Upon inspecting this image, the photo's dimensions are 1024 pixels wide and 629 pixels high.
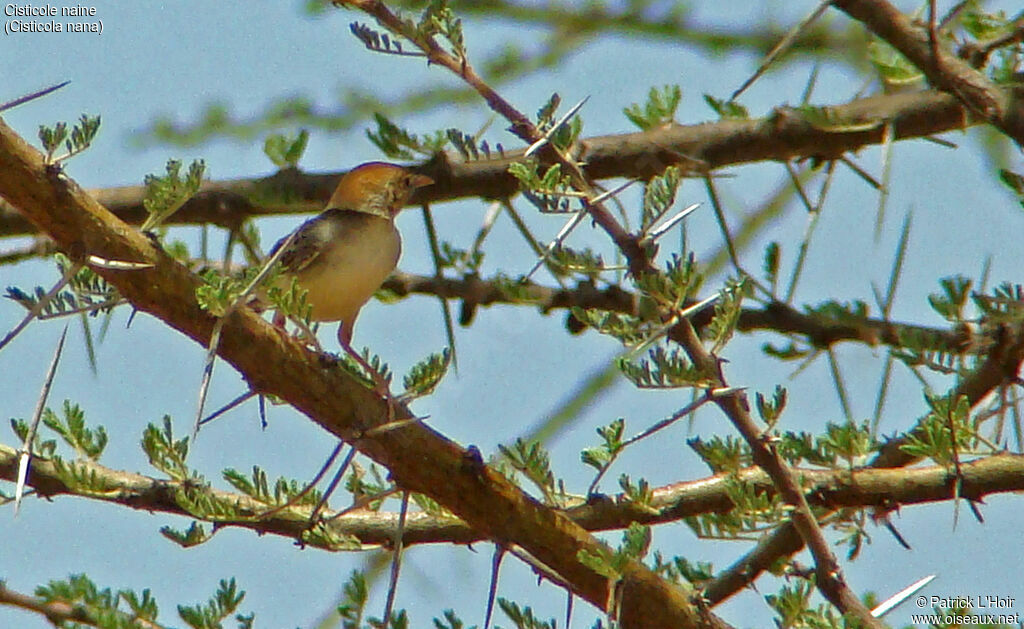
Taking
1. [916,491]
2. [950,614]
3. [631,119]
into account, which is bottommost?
[950,614]

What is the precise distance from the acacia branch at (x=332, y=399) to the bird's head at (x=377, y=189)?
1846 mm

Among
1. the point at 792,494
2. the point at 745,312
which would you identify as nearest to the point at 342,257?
the point at 745,312

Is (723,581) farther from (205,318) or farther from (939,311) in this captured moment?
(205,318)

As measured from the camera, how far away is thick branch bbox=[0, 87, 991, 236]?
11.7 ft

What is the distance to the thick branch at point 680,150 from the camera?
11.7 feet

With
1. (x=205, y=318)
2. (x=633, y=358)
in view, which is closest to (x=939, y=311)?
(x=633, y=358)

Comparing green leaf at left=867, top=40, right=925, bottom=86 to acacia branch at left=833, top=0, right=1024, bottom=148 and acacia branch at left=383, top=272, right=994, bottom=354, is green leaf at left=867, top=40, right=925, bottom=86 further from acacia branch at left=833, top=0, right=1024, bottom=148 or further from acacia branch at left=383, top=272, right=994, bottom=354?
acacia branch at left=383, top=272, right=994, bottom=354

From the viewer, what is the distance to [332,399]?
2.62 metres

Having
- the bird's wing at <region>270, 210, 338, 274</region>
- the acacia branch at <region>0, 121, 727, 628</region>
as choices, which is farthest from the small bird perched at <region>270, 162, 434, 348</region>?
the acacia branch at <region>0, 121, 727, 628</region>

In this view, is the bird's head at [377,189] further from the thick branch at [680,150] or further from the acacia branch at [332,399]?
the acacia branch at [332,399]

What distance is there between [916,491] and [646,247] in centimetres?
109

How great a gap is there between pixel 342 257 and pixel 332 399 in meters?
1.41

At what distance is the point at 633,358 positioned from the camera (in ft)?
7.80

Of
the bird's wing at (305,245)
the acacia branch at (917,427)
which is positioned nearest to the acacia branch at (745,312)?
the acacia branch at (917,427)
